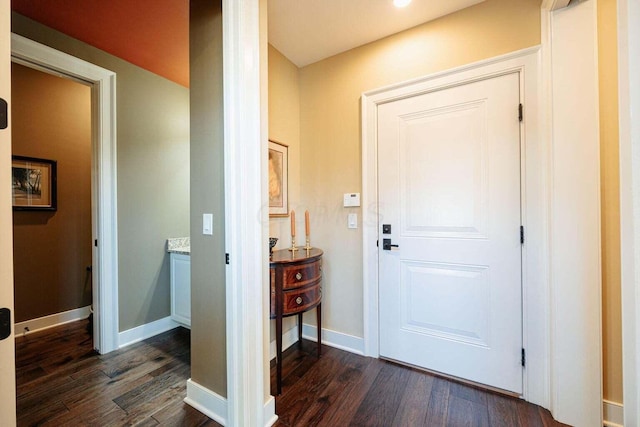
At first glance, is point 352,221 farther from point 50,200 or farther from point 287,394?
point 50,200

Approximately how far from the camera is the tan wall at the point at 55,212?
2.56m

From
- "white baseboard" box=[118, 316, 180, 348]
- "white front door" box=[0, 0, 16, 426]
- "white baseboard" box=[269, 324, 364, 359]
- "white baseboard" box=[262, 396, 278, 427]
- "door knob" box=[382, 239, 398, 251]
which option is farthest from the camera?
"white baseboard" box=[118, 316, 180, 348]

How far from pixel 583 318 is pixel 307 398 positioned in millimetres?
1634

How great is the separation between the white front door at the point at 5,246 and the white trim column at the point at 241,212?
78 cm

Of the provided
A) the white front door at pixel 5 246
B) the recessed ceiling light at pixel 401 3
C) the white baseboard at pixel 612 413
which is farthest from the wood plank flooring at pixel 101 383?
the recessed ceiling light at pixel 401 3

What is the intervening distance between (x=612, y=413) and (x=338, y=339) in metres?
1.66

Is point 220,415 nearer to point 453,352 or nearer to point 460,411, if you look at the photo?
point 460,411

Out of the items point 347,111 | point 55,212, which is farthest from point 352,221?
point 55,212

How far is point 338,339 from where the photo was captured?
2.26 metres

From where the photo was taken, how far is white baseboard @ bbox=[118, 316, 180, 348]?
2.30 m

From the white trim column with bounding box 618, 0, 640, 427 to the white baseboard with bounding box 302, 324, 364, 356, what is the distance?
1.55 meters

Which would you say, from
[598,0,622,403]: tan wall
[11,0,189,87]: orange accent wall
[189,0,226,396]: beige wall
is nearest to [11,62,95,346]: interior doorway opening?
[11,0,189,87]: orange accent wall

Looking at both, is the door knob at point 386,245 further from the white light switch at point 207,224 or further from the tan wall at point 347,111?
the white light switch at point 207,224

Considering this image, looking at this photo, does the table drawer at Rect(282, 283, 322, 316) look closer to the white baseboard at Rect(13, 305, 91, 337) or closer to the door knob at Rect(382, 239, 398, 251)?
the door knob at Rect(382, 239, 398, 251)
